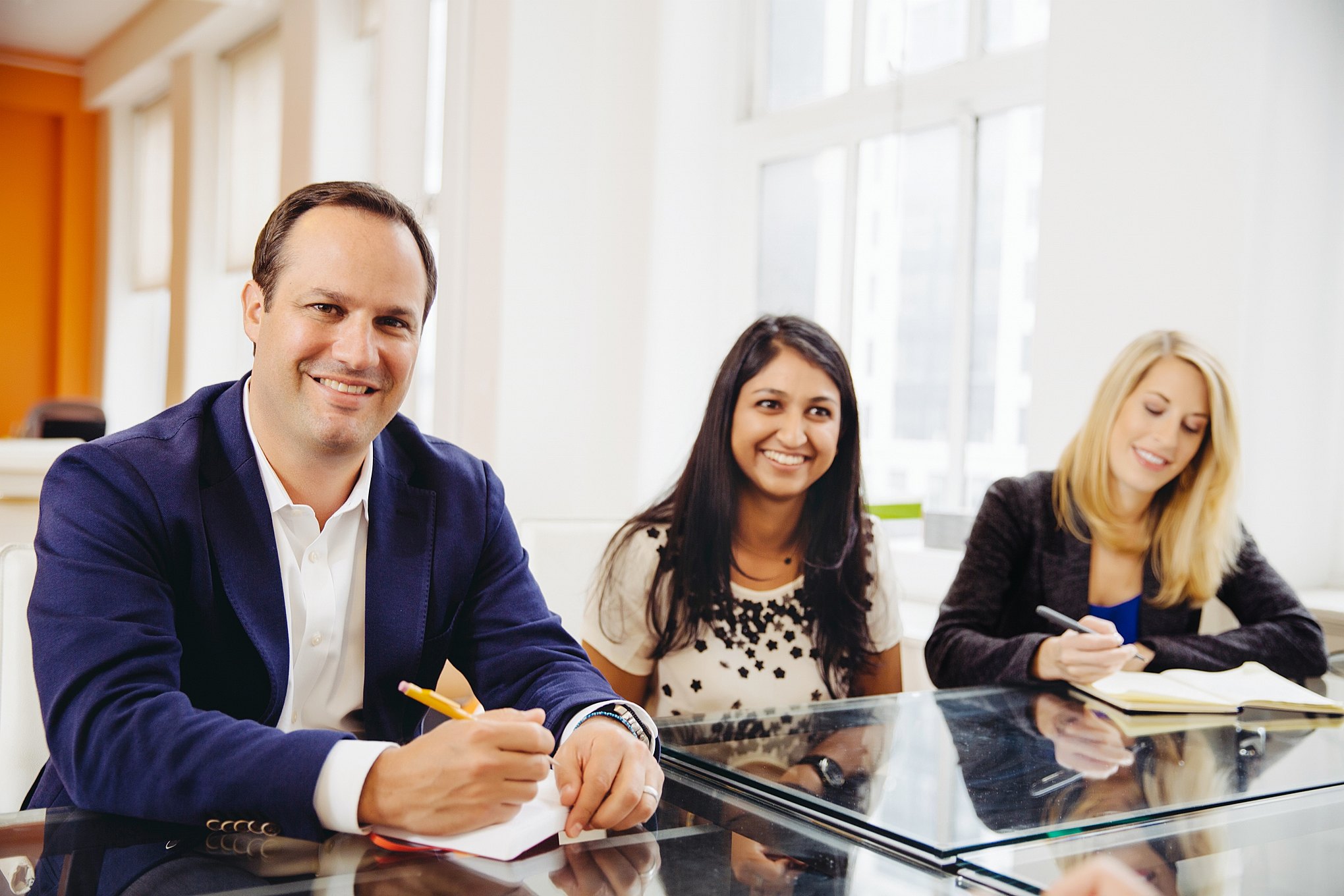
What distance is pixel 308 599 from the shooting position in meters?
1.35

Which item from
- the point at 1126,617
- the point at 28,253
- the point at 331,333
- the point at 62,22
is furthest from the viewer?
the point at 62,22

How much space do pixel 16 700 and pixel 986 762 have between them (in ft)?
3.89

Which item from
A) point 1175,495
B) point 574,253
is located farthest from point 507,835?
point 574,253

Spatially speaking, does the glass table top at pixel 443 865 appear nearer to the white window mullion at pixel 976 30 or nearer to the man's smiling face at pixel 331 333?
the man's smiling face at pixel 331 333

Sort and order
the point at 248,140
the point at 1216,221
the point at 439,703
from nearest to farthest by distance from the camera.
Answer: the point at 439,703, the point at 1216,221, the point at 248,140

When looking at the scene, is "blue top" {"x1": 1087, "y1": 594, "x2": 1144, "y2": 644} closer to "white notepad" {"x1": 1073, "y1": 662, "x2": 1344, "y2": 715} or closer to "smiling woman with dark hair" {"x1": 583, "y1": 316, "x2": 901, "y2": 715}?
"white notepad" {"x1": 1073, "y1": 662, "x2": 1344, "y2": 715}

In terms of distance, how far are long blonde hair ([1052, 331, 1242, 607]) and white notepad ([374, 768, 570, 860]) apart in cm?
144

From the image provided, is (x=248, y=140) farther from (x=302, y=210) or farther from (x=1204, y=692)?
(x=1204, y=692)

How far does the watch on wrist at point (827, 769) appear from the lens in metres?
1.16

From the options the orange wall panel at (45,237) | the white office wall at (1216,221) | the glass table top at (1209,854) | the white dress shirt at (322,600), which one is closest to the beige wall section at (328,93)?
the orange wall panel at (45,237)

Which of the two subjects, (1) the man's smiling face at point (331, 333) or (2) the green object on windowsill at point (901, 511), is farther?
(2) the green object on windowsill at point (901, 511)

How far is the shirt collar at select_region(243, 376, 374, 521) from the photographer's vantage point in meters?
1.34

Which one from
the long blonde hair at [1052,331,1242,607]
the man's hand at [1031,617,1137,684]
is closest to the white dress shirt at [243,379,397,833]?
the man's hand at [1031,617,1137,684]

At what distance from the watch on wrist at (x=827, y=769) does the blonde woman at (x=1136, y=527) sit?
859 millimetres
